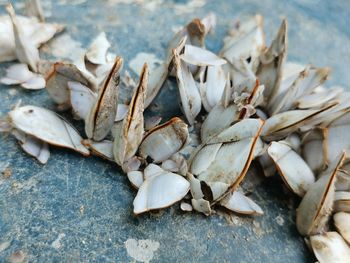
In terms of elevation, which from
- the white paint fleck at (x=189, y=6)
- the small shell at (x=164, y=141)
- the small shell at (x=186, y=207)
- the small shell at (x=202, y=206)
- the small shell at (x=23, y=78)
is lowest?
the small shell at (x=186, y=207)

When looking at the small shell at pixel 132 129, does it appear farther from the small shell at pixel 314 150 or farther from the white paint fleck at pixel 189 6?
the white paint fleck at pixel 189 6

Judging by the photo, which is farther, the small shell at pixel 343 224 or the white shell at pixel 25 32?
the white shell at pixel 25 32

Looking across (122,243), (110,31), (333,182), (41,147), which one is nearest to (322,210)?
(333,182)

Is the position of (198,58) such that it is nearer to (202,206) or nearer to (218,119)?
(218,119)

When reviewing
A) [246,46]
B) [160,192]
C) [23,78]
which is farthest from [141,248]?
[246,46]

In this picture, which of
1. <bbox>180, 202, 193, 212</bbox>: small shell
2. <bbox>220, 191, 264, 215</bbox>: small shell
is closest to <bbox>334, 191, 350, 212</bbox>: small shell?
<bbox>220, 191, 264, 215</bbox>: small shell

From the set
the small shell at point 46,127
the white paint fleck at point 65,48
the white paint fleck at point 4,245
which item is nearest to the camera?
the white paint fleck at point 4,245

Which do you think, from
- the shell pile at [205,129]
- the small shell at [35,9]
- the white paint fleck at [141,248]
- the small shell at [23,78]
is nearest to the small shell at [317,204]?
the shell pile at [205,129]

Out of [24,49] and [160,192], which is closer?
[160,192]
